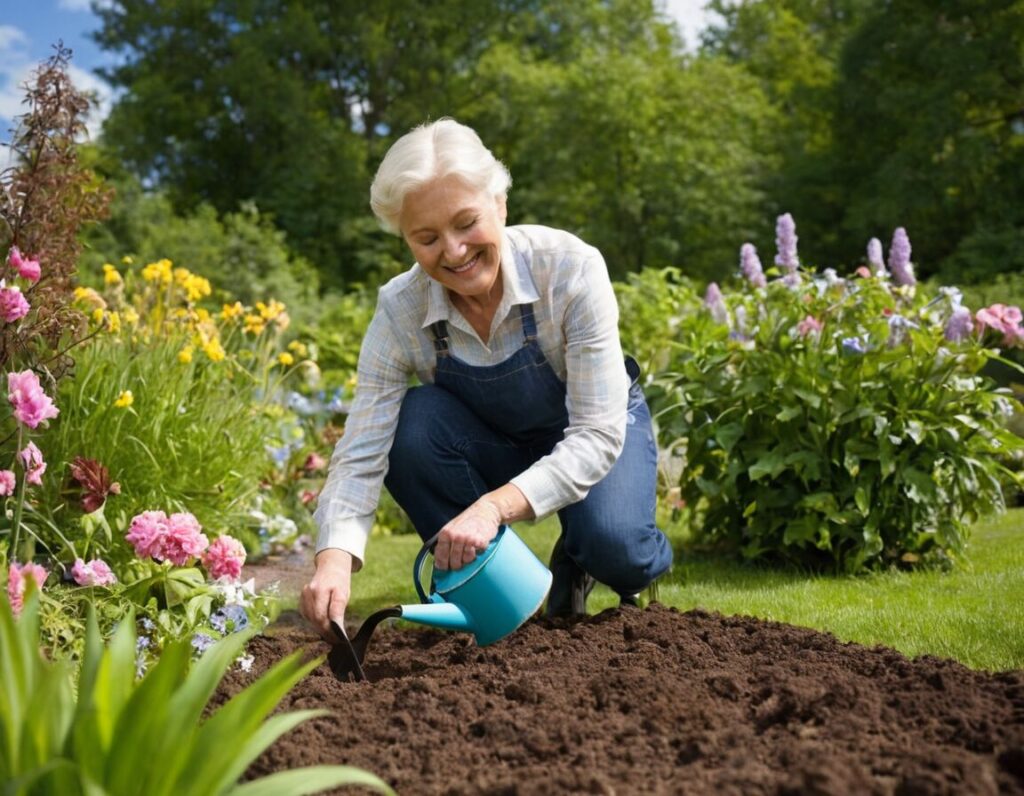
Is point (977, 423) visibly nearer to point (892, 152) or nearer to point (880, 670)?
point (880, 670)

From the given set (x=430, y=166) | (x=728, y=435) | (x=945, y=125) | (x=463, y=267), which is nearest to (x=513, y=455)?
(x=463, y=267)

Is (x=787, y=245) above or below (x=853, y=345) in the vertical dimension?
above

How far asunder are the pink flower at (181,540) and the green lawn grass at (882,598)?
97cm

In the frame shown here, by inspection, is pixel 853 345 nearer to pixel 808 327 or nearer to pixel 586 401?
pixel 808 327

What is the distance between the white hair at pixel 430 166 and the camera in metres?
2.41

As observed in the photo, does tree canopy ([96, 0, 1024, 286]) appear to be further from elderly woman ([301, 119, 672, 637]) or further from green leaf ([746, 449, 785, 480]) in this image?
elderly woman ([301, 119, 672, 637])

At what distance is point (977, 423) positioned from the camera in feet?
11.4

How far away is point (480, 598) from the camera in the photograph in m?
2.35

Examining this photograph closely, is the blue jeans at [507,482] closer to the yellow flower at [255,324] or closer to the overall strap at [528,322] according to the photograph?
the overall strap at [528,322]

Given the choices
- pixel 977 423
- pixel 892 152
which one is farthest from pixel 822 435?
pixel 892 152

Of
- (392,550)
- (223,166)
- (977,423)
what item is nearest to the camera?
(977,423)

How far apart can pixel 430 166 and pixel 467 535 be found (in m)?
0.81

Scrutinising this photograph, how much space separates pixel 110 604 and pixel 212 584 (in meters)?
0.24

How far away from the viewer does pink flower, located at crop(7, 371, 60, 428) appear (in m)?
2.28
